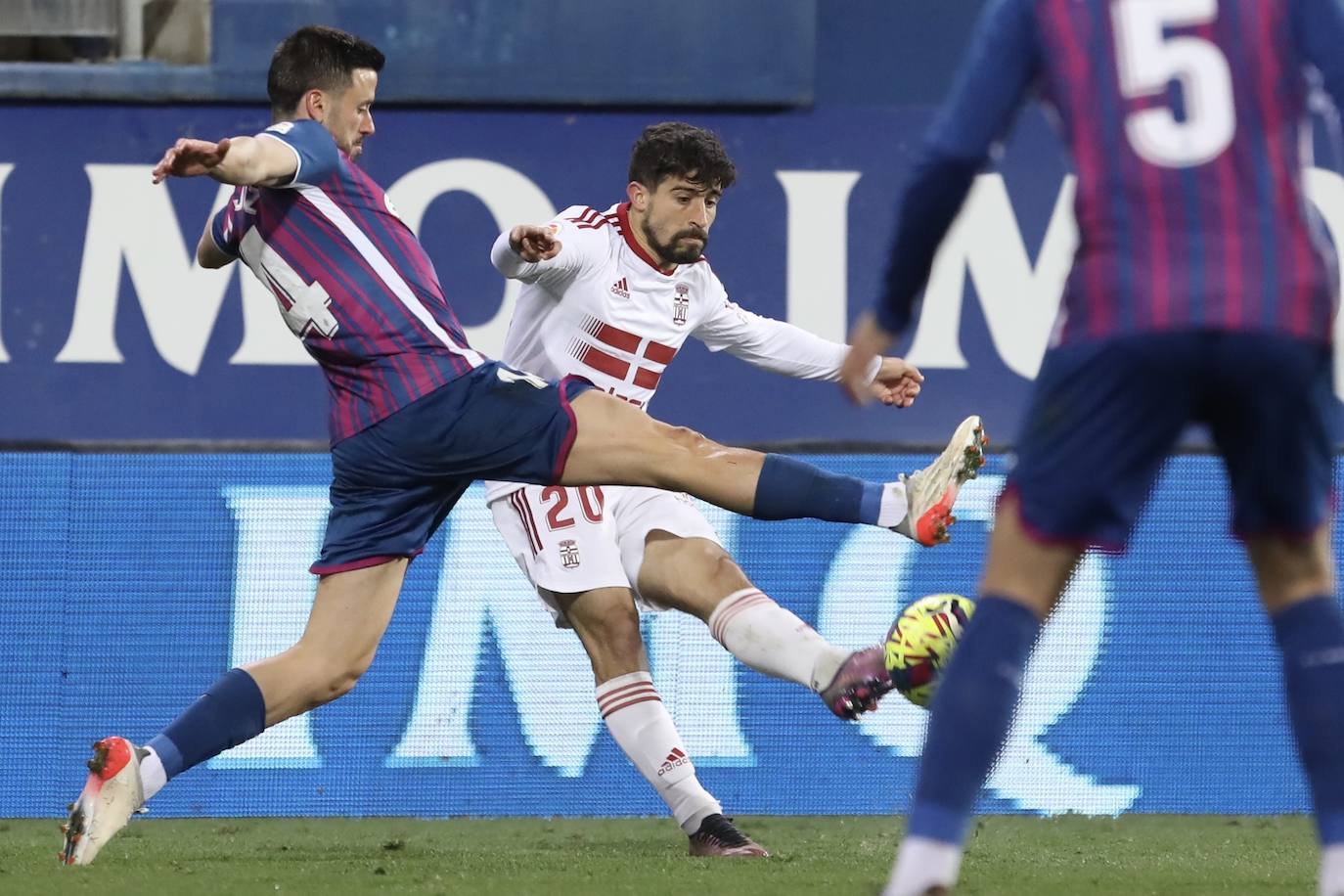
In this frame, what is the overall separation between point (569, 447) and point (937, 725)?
1665 millimetres

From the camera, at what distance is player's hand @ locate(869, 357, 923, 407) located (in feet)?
15.6

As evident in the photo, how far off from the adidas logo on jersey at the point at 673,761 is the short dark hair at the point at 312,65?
1.78 meters

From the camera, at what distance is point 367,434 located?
4.30 metres

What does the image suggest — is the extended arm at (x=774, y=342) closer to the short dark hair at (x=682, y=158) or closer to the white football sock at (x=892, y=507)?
the short dark hair at (x=682, y=158)

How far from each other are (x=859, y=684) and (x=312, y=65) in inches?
73.4

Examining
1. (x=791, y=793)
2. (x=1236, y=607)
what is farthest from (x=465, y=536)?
(x=1236, y=607)

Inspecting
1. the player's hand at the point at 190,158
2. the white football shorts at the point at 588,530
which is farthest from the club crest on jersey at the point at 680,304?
the player's hand at the point at 190,158

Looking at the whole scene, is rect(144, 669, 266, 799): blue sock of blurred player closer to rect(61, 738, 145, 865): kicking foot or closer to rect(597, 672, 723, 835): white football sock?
rect(61, 738, 145, 865): kicking foot

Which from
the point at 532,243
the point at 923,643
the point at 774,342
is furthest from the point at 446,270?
the point at 923,643

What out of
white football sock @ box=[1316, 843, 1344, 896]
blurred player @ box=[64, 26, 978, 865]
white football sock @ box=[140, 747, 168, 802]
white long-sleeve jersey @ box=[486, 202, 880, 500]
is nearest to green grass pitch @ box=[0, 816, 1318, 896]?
white football sock @ box=[140, 747, 168, 802]

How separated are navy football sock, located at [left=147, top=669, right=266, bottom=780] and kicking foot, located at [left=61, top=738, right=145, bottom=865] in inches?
3.4

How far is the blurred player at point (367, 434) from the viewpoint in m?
4.14

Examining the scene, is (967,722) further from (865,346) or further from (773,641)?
(773,641)

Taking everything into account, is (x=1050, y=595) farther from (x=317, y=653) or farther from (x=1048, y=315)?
Answer: (x=1048, y=315)
